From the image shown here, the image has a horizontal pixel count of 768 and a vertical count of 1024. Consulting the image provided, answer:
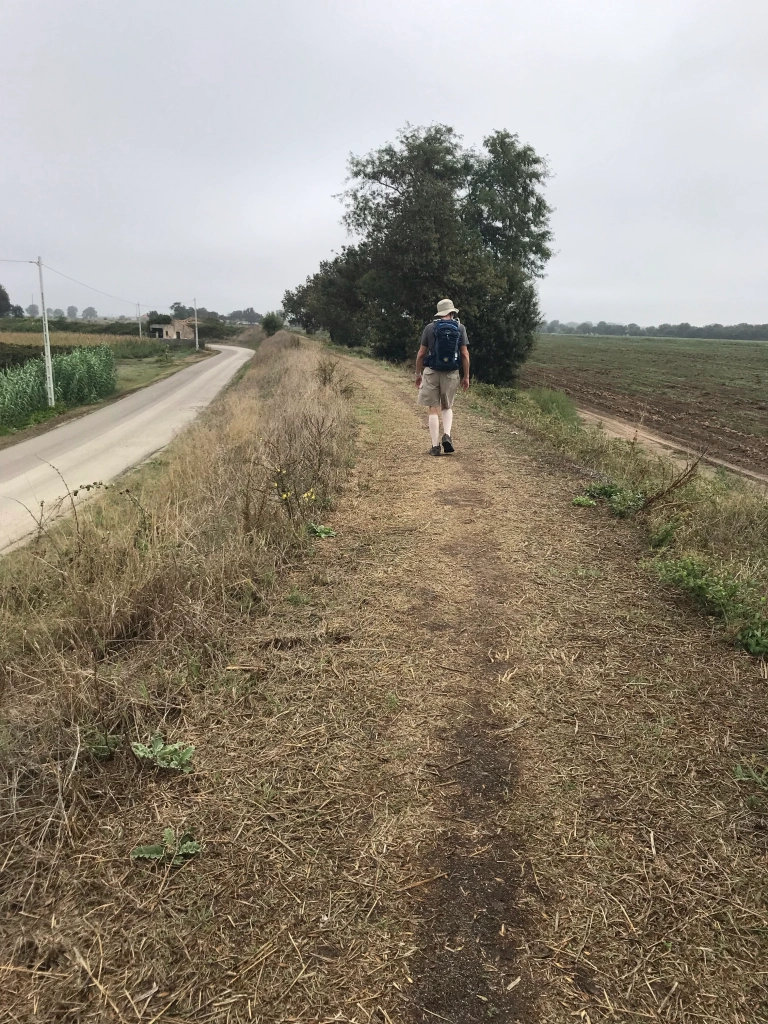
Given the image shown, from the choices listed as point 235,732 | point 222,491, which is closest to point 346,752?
point 235,732

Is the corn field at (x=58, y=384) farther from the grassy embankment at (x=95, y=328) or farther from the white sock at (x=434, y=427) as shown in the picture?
the grassy embankment at (x=95, y=328)

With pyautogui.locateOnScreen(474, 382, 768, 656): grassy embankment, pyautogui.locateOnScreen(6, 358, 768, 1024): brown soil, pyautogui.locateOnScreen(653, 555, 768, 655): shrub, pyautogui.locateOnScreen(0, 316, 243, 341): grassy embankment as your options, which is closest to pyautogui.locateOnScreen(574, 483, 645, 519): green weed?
pyautogui.locateOnScreen(474, 382, 768, 656): grassy embankment

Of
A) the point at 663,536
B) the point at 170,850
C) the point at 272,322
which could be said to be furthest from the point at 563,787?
the point at 272,322

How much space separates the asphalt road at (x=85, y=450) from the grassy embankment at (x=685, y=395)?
34.2 ft

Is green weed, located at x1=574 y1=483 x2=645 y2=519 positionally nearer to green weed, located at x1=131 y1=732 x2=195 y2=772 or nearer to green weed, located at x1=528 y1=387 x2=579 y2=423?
green weed, located at x1=131 y1=732 x2=195 y2=772

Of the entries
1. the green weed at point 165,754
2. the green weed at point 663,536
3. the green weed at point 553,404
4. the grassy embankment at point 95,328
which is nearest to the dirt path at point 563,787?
the green weed at point 663,536

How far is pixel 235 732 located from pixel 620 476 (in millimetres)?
5868

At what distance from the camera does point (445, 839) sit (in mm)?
2109

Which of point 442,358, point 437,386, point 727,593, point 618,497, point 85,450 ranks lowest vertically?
point 85,450

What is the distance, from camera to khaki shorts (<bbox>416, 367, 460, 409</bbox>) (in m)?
7.05

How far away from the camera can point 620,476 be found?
7152 millimetres

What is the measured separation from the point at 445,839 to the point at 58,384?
84.9ft

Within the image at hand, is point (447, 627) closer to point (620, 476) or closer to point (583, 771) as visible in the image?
point (583, 771)

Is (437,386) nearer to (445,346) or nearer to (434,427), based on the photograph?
(445,346)
